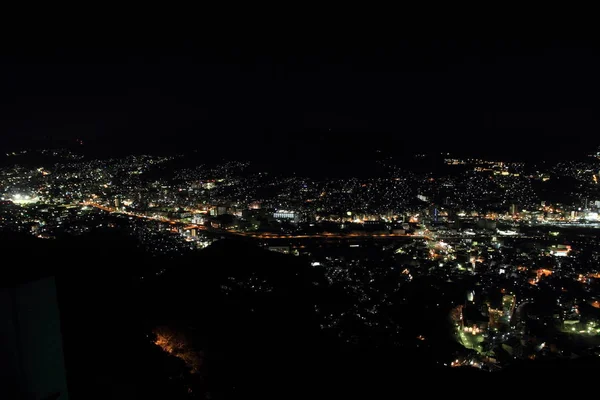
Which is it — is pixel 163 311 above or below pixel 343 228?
above

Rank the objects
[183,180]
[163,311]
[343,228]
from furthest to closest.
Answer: [183,180] → [343,228] → [163,311]

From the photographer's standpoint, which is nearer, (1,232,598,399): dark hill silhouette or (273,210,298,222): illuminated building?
(1,232,598,399): dark hill silhouette

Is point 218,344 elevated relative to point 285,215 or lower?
elevated

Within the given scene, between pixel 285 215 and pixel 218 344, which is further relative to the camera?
pixel 285 215

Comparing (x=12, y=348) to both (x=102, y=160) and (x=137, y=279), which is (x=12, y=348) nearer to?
(x=137, y=279)

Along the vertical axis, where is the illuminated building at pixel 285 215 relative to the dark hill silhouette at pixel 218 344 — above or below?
below

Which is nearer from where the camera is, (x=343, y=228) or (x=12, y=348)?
(x=12, y=348)

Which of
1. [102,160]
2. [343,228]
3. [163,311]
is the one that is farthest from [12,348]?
[102,160]

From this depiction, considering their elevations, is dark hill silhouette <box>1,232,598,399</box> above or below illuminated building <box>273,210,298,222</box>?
above

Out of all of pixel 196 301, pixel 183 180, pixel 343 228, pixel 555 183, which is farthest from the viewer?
pixel 183 180

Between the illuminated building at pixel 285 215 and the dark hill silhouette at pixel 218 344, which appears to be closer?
the dark hill silhouette at pixel 218 344

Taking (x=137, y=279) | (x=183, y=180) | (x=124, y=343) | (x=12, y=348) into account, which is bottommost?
(x=183, y=180)
